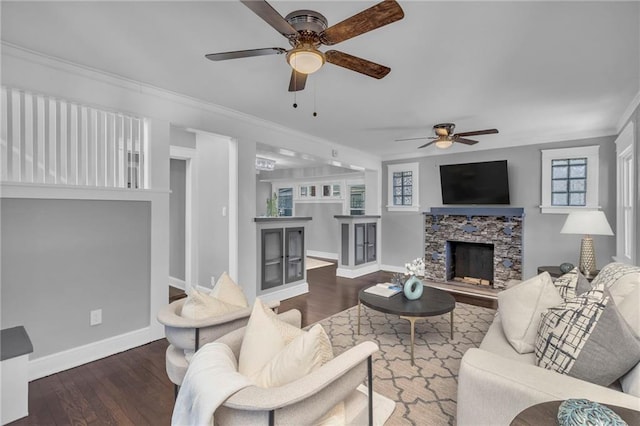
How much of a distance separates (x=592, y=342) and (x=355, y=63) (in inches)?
75.0

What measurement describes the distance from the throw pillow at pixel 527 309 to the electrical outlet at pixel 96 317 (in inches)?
130

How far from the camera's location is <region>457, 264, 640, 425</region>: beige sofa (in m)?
1.23

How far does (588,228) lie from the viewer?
342cm

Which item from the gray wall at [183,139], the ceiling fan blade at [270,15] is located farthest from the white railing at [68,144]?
the ceiling fan blade at [270,15]

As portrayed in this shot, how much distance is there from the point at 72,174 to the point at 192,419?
8.62 feet

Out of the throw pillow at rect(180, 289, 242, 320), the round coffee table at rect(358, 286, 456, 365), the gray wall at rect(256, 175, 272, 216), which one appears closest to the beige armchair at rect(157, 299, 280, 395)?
the throw pillow at rect(180, 289, 242, 320)

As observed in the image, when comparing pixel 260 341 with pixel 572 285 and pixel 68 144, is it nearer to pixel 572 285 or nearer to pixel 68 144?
pixel 572 285

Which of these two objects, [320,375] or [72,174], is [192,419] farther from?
[72,174]

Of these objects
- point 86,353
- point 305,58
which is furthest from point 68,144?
point 305,58

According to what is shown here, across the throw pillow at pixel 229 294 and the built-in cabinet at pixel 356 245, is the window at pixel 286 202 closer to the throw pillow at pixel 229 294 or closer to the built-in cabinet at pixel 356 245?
the built-in cabinet at pixel 356 245

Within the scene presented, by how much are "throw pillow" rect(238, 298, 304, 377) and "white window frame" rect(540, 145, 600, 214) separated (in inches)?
196

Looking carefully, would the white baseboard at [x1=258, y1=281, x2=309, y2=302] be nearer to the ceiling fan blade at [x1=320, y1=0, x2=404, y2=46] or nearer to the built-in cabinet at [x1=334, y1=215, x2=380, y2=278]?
the built-in cabinet at [x1=334, y1=215, x2=380, y2=278]

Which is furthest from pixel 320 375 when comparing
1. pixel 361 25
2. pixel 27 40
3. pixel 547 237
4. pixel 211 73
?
pixel 547 237

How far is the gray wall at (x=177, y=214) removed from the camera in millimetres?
4902
